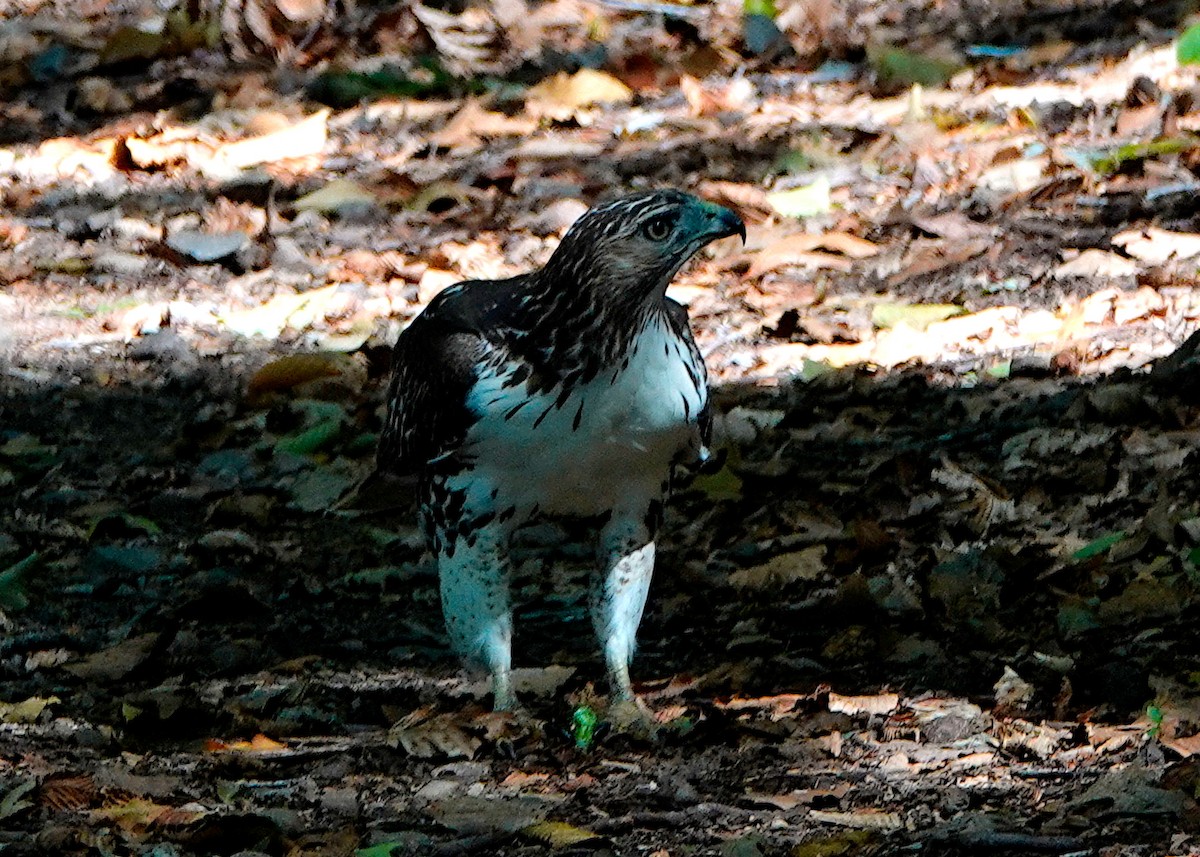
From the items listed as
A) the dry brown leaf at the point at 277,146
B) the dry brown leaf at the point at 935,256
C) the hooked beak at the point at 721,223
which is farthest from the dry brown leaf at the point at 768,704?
the dry brown leaf at the point at 277,146

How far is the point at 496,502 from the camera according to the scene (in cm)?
511

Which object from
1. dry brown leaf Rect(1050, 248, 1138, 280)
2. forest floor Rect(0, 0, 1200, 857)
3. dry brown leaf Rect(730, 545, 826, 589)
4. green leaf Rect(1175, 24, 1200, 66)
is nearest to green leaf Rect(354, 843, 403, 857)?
forest floor Rect(0, 0, 1200, 857)

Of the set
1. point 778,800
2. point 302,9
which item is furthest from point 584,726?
point 302,9

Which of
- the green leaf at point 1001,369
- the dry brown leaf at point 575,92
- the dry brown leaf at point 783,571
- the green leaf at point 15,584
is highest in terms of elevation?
the dry brown leaf at point 575,92

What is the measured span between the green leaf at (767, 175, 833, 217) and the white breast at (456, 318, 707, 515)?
13.9 ft

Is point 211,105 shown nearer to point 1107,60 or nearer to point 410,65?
point 410,65

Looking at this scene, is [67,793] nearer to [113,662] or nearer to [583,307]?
[113,662]

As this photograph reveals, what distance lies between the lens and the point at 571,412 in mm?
4840

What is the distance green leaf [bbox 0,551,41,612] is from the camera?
20.6 feet

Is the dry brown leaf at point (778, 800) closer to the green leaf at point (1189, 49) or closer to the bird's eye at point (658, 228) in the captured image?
the bird's eye at point (658, 228)

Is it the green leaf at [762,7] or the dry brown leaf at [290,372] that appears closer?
the dry brown leaf at [290,372]

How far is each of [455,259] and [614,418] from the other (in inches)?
169

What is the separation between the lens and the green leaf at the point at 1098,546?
5.67 m

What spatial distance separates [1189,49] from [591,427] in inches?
257
